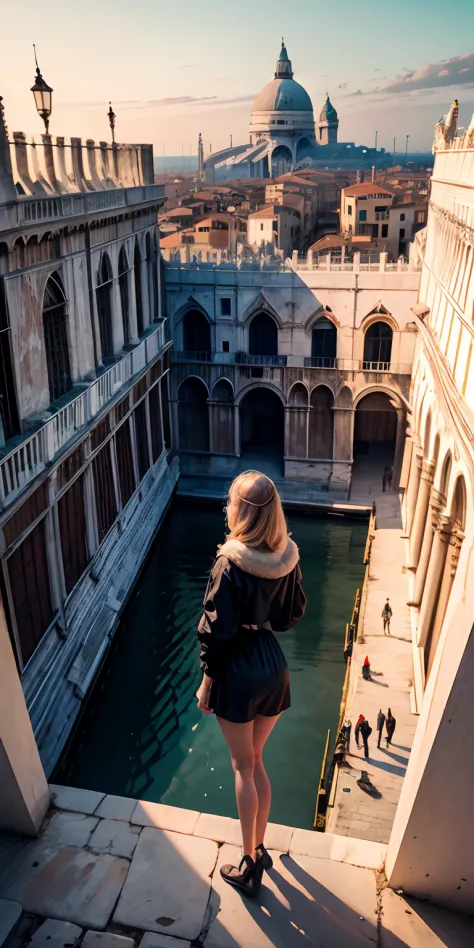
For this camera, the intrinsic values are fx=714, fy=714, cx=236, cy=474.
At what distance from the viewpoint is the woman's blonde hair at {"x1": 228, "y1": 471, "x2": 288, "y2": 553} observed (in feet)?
13.4

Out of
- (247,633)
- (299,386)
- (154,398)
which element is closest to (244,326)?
(299,386)

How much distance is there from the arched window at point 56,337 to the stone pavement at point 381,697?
7.65 metres

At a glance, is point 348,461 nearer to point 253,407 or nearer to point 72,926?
point 253,407

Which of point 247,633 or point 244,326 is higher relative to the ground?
point 247,633

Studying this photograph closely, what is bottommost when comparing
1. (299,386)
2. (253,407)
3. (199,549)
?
(199,549)

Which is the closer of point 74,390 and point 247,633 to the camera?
point 247,633

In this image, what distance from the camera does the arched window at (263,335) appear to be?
21750mm

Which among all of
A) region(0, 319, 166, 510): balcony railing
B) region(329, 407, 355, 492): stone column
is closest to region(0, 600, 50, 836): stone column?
region(0, 319, 166, 510): balcony railing

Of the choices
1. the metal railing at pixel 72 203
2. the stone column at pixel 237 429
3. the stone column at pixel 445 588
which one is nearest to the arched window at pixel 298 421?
the stone column at pixel 237 429

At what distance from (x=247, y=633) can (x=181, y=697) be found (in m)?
9.37

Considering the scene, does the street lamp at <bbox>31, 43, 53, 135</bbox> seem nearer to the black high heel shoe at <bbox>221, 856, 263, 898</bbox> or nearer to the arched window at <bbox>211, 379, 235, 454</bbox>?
the arched window at <bbox>211, 379, 235, 454</bbox>

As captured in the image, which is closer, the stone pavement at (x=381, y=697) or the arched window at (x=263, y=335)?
the stone pavement at (x=381, y=697)

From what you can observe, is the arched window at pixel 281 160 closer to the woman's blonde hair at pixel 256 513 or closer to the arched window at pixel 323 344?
the arched window at pixel 323 344

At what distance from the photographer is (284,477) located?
74.1ft
